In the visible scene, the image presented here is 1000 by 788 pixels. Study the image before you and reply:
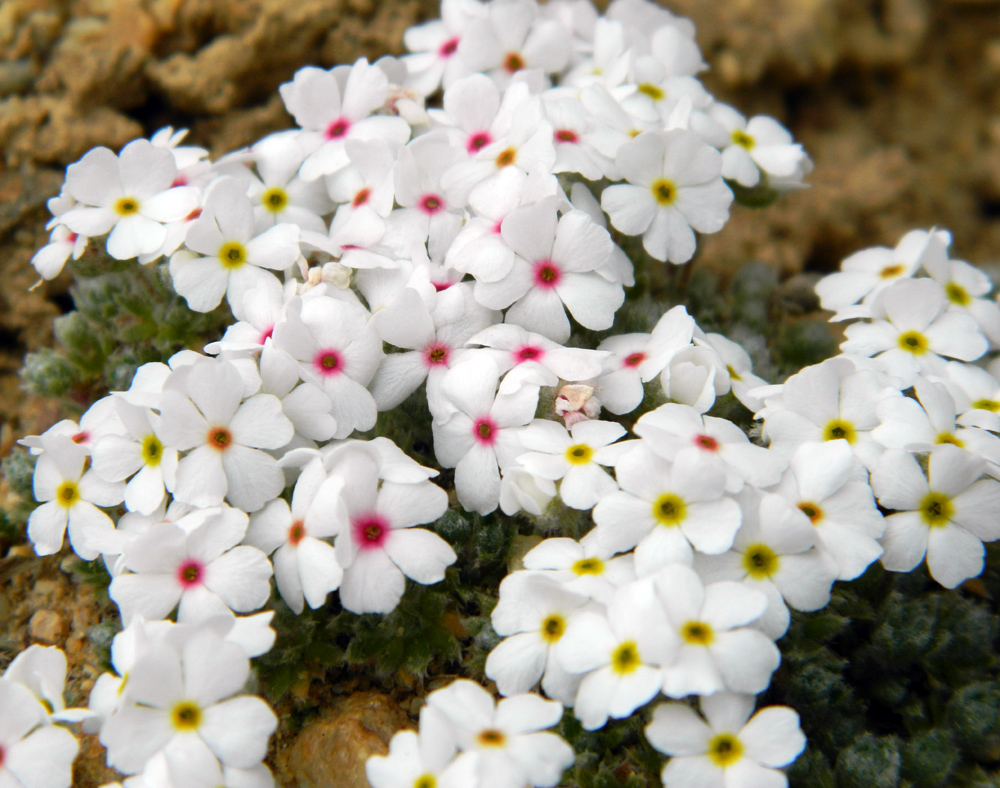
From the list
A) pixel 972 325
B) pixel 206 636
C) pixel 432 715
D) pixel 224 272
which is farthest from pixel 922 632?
pixel 224 272

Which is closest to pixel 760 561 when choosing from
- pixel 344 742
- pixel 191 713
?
pixel 344 742

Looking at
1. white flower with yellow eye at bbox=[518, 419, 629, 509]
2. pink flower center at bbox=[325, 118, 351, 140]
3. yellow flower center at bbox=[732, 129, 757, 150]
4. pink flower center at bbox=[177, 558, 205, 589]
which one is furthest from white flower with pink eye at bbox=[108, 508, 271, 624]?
yellow flower center at bbox=[732, 129, 757, 150]

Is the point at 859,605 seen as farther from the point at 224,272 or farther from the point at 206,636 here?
the point at 224,272

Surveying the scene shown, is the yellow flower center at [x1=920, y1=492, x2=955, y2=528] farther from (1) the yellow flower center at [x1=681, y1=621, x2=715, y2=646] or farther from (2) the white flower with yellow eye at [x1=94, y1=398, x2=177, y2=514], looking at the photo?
(2) the white flower with yellow eye at [x1=94, y1=398, x2=177, y2=514]

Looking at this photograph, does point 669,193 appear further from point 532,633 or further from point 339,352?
point 532,633

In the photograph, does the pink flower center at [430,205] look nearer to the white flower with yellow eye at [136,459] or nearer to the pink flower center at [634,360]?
the pink flower center at [634,360]

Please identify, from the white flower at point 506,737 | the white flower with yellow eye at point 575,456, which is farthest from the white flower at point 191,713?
the white flower with yellow eye at point 575,456

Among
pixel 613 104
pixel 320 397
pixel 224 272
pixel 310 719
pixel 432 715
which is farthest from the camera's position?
pixel 613 104
